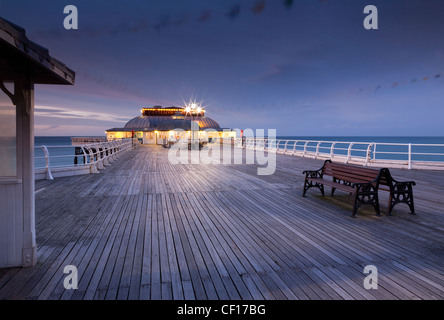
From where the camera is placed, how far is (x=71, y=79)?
3051 millimetres

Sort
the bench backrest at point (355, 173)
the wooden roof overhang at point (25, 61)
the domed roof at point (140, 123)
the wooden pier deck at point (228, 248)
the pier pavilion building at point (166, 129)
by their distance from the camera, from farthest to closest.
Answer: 1. the domed roof at point (140, 123)
2. the pier pavilion building at point (166, 129)
3. the bench backrest at point (355, 173)
4. the wooden pier deck at point (228, 248)
5. the wooden roof overhang at point (25, 61)

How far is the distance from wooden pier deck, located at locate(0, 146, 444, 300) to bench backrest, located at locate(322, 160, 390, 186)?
0.60 metres

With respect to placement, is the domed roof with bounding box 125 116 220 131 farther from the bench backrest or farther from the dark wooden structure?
the dark wooden structure

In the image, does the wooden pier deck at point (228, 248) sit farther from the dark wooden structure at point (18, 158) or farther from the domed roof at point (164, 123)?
the domed roof at point (164, 123)

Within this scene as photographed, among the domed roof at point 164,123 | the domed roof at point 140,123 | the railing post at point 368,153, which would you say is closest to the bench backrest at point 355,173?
the railing post at point 368,153

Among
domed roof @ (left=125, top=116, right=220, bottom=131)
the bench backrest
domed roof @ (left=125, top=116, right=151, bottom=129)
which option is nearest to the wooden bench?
the bench backrest

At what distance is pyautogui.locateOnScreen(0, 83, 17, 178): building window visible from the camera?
101 inches

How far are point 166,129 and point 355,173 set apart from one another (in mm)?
32853

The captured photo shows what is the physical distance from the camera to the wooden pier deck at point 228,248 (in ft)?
7.80

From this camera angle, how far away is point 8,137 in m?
2.62

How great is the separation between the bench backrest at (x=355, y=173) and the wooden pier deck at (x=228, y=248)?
0.60 m

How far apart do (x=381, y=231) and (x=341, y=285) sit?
1.96 m
